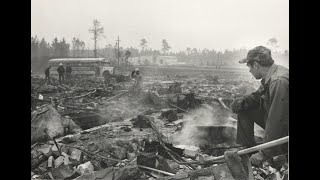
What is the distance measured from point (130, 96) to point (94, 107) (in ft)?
4.88

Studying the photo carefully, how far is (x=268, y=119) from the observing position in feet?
12.6

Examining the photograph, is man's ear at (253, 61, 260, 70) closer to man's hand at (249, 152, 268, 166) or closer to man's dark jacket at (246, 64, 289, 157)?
man's dark jacket at (246, 64, 289, 157)

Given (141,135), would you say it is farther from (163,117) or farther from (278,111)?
(278,111)

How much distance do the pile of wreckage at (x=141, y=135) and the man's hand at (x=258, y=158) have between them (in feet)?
0.46

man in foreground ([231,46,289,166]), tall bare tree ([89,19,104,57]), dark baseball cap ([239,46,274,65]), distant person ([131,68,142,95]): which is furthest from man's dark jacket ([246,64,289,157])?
distant person ([131,68,142,95])

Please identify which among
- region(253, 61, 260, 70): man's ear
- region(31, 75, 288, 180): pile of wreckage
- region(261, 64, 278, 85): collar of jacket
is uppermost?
region(253, 61, 260, 70): man's ear

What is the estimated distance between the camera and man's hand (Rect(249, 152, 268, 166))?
3.85 m

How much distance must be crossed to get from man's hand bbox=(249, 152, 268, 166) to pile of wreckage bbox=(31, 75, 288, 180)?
14 cm

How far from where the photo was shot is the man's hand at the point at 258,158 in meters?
3.85

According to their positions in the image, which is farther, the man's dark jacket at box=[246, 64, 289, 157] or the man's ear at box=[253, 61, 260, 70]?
the man's ear at box=[253, 61, 260, 70]
